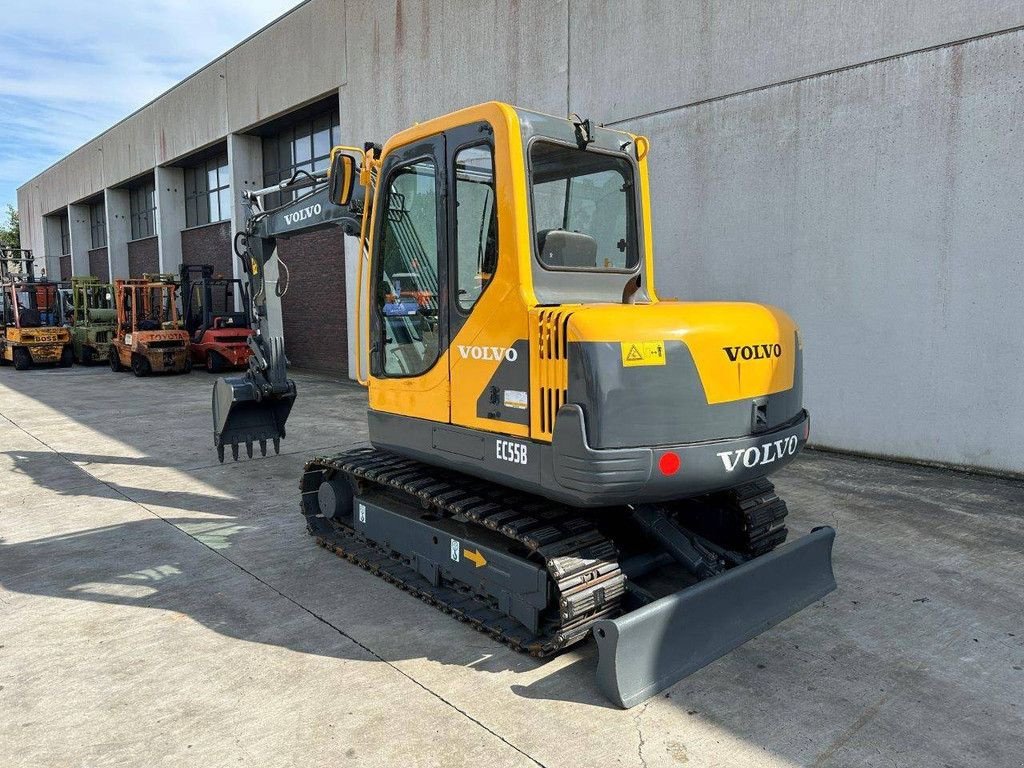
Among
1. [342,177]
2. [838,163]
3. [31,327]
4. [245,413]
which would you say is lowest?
[245,413]

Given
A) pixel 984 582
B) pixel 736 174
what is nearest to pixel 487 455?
pixel 984 582

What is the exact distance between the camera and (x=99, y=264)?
3538cm

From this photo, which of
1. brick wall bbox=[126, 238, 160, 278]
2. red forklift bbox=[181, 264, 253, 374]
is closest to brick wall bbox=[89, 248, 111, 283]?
brick wall bbox=[126, 238, 160, 278]

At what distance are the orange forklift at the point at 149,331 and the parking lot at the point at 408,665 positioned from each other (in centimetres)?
1201

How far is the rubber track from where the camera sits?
145 inches

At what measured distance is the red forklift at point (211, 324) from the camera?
18.3 m

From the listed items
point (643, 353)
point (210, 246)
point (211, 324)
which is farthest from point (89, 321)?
point (643, 353)

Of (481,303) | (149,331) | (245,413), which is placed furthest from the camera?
(149,331)

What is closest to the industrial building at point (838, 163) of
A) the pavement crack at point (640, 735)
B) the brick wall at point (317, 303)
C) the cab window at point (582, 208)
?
the cab window at point (582, 208)

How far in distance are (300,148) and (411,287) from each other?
16702mm

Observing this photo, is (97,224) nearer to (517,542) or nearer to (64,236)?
(64,236)

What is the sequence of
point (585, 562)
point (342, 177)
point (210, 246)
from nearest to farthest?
point (585, 562)
point (342, 177)
point (210, 246)

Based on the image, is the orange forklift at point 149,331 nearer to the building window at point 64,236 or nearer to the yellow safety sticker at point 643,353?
the yellow safety sticker at point 643,353

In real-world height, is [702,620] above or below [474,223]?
below
